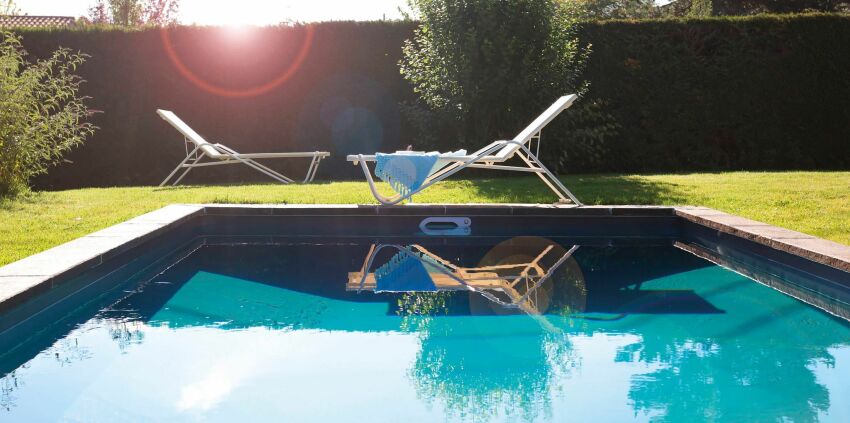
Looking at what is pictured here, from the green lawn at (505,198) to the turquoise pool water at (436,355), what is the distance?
123 centimetres

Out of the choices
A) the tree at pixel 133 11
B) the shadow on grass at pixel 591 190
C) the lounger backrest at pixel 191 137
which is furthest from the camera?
the tree at pixel 133 11

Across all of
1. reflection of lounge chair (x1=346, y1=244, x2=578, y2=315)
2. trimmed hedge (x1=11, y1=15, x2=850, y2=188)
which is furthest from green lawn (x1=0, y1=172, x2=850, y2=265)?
trimmed hedge (x1=11, y1=15, x2=850, y2=188)

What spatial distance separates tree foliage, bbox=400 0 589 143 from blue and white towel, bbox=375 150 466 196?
3661mm

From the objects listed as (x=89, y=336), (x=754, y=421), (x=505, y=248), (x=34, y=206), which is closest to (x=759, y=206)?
(x=505, y=248)

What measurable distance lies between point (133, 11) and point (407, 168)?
1813 centimetres

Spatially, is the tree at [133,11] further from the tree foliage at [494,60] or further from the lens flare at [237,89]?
the tree foliage at [494,60]

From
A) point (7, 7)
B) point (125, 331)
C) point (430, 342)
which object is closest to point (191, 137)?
point (7, 7)

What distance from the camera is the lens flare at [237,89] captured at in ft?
36.0

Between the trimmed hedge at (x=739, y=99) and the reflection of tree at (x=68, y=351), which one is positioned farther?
the trimmed hedge at (x=739, y=99)

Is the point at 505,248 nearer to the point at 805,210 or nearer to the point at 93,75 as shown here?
the point at 805,210

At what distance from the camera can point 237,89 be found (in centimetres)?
1109

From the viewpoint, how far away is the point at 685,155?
11109 millimetres

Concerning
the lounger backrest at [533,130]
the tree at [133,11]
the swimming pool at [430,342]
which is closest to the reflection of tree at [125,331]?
the swimming pool at [430,342]

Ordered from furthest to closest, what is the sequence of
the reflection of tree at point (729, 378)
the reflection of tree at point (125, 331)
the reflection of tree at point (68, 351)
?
the reflection of tree at point (125, 331) → the reflection of tree at point (68, 351) → the reflection of tree at point (729, 378)
